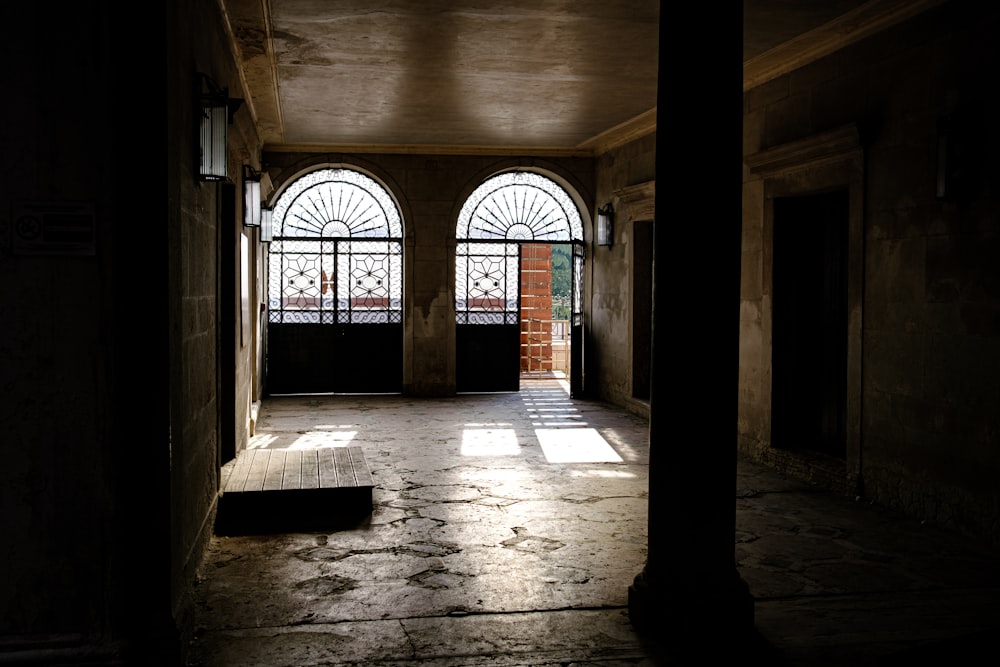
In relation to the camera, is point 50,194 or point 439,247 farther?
point 439,247

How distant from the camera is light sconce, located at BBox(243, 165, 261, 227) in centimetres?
701

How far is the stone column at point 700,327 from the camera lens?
348 centimetres

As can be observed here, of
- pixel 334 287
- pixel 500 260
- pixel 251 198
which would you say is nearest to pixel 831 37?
pixel 251 198

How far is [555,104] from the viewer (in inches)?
337

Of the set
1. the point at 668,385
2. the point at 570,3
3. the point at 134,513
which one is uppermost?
the point at 570,3

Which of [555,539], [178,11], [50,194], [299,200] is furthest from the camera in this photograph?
[299,200]

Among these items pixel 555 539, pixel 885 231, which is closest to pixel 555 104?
pixel 885 231

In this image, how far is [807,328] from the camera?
22.8 feet

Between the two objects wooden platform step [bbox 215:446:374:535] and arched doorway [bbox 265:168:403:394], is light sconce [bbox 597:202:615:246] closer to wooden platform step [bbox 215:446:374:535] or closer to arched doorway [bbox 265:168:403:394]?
arched doorway [bbox 265:168:403:394]

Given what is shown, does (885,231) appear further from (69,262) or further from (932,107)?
(69,262)

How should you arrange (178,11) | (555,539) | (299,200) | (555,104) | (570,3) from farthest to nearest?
Answer: (299,200), (555,104), (570,3), (555,539), (178,11)

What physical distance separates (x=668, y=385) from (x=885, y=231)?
289 cm

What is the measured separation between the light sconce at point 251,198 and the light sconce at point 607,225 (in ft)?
15.5

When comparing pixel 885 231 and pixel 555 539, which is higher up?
pixel 885 231
